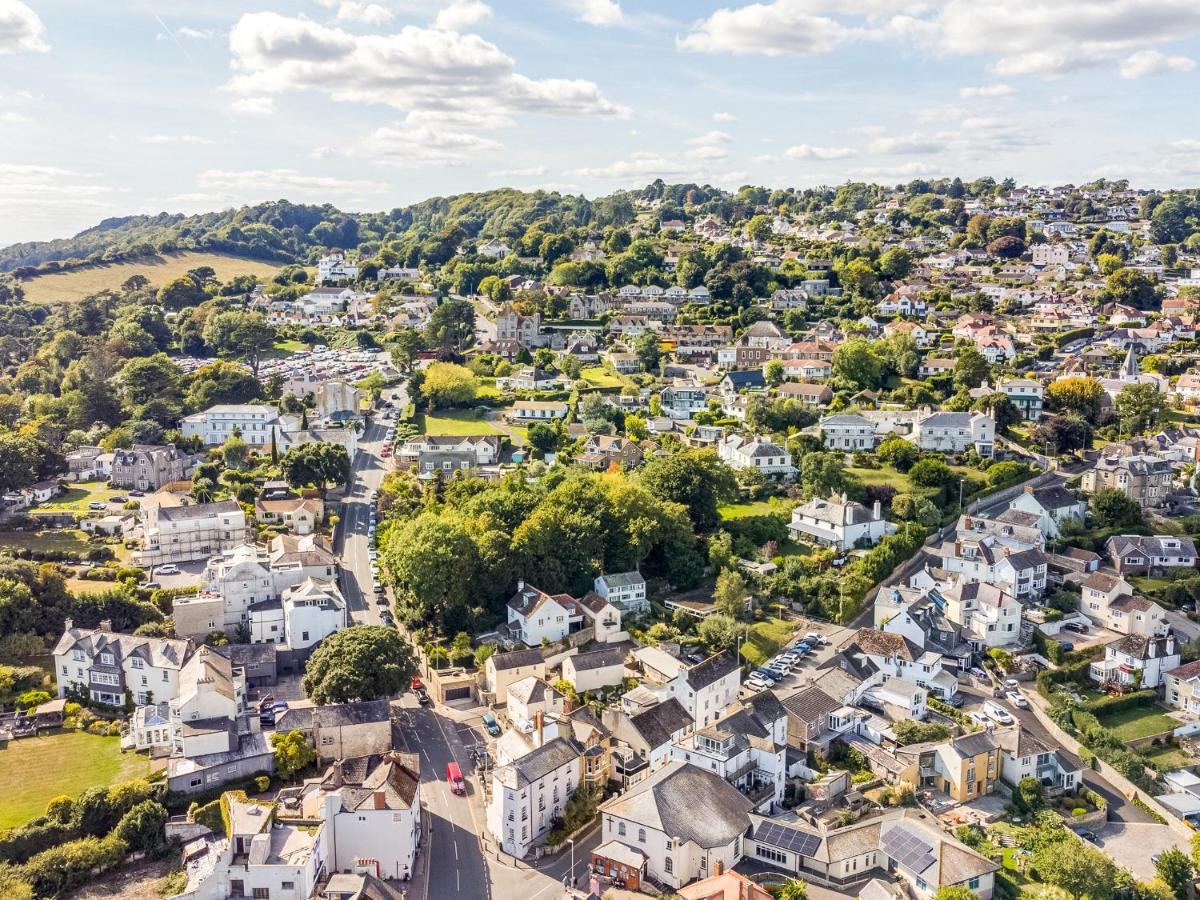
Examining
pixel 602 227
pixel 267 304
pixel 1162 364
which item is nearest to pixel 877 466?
pixel 1162 364

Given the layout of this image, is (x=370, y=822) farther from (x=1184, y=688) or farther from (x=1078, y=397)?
(x=1078, y=397)

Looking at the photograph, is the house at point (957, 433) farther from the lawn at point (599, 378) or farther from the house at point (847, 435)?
the lawn at point (599, 378)

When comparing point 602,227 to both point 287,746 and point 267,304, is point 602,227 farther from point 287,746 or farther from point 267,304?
point 287,746

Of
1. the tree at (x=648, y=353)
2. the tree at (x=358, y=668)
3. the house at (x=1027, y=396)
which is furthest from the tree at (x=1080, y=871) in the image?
the tree at (x=648, y=353)

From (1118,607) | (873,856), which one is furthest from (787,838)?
(1118,607)

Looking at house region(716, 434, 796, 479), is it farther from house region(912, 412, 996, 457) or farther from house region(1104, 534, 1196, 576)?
house region(1104, 534, 1196, 576)
